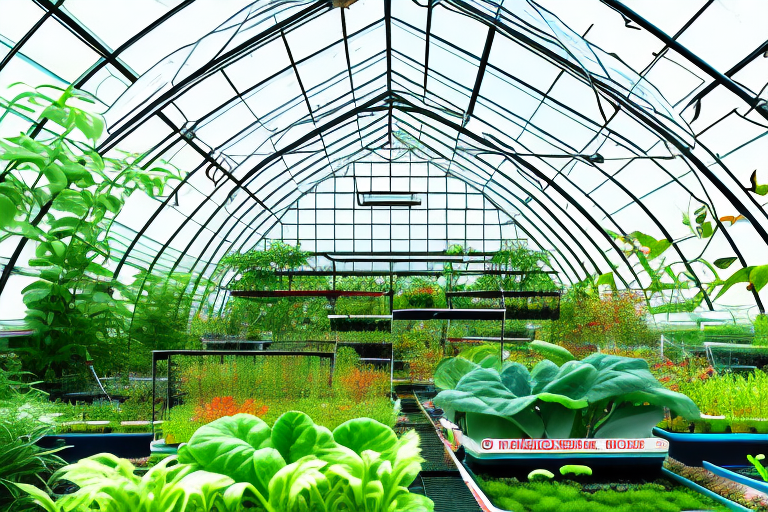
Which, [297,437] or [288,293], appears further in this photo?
[288,293]

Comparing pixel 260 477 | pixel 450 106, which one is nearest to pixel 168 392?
pixel 260 477

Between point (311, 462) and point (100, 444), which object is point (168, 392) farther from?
point (311, 462)

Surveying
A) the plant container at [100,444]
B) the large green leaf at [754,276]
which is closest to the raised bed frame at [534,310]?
the large green leaf at [754,276]

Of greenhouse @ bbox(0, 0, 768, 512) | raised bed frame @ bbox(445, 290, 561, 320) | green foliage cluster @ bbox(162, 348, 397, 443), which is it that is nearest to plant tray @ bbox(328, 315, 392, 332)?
greenhouse @ bbox(0, 0, 768, 512)

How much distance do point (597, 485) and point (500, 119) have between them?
942cm

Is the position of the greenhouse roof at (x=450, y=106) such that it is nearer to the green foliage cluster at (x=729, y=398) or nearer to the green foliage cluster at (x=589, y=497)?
the green foliage cluster at (x=729, y=398)

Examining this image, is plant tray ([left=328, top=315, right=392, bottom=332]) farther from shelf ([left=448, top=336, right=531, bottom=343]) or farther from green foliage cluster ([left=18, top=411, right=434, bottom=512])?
green foliage cluster ([left=18, top=411, right=434, bottom=512])

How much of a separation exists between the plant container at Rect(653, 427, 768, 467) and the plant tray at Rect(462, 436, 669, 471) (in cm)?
45

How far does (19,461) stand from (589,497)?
1.54m

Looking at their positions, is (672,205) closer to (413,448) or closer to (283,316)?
(283,316)

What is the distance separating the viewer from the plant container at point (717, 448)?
6.20 ft

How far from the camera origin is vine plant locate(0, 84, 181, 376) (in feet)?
12.5

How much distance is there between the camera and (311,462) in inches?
41.4

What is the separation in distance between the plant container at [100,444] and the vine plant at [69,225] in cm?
220
